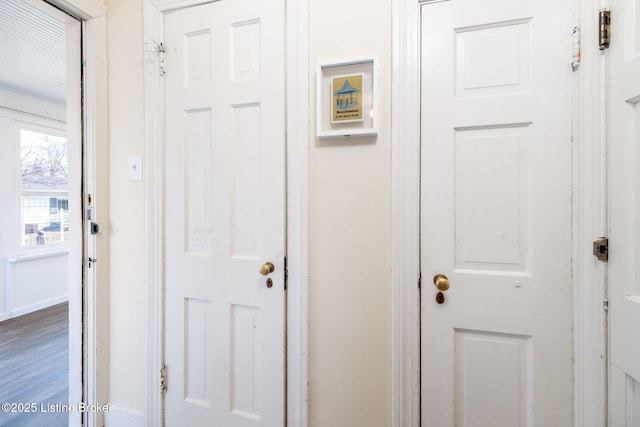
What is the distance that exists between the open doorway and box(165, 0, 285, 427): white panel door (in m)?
0.56

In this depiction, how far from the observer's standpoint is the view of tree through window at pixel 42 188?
10.9ft

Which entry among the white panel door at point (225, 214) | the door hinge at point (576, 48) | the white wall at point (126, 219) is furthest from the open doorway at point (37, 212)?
the door hinge at point (576, 48)

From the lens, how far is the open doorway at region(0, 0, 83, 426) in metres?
1.43

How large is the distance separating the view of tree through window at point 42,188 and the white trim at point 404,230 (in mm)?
3951

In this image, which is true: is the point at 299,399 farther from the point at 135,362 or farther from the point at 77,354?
the point at 77,354

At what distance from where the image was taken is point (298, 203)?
1.15 meters

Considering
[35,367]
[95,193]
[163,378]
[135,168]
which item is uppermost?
[135,168]

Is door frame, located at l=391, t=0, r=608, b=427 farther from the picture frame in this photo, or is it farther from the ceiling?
the ceiling

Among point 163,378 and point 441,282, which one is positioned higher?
point 441,282

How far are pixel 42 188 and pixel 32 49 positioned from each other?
76.5 inches

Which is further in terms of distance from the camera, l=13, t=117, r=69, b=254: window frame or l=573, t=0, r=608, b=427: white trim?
l=13, t=117, r=69, b=254: window frame

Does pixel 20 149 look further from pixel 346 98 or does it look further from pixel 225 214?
pixel 346 98

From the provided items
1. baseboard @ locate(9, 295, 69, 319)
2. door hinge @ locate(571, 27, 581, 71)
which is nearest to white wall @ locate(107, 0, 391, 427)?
door hinge @ locate(571, 27, 581, 71)

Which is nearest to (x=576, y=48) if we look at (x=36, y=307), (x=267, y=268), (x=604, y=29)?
(x=604, y=29)
